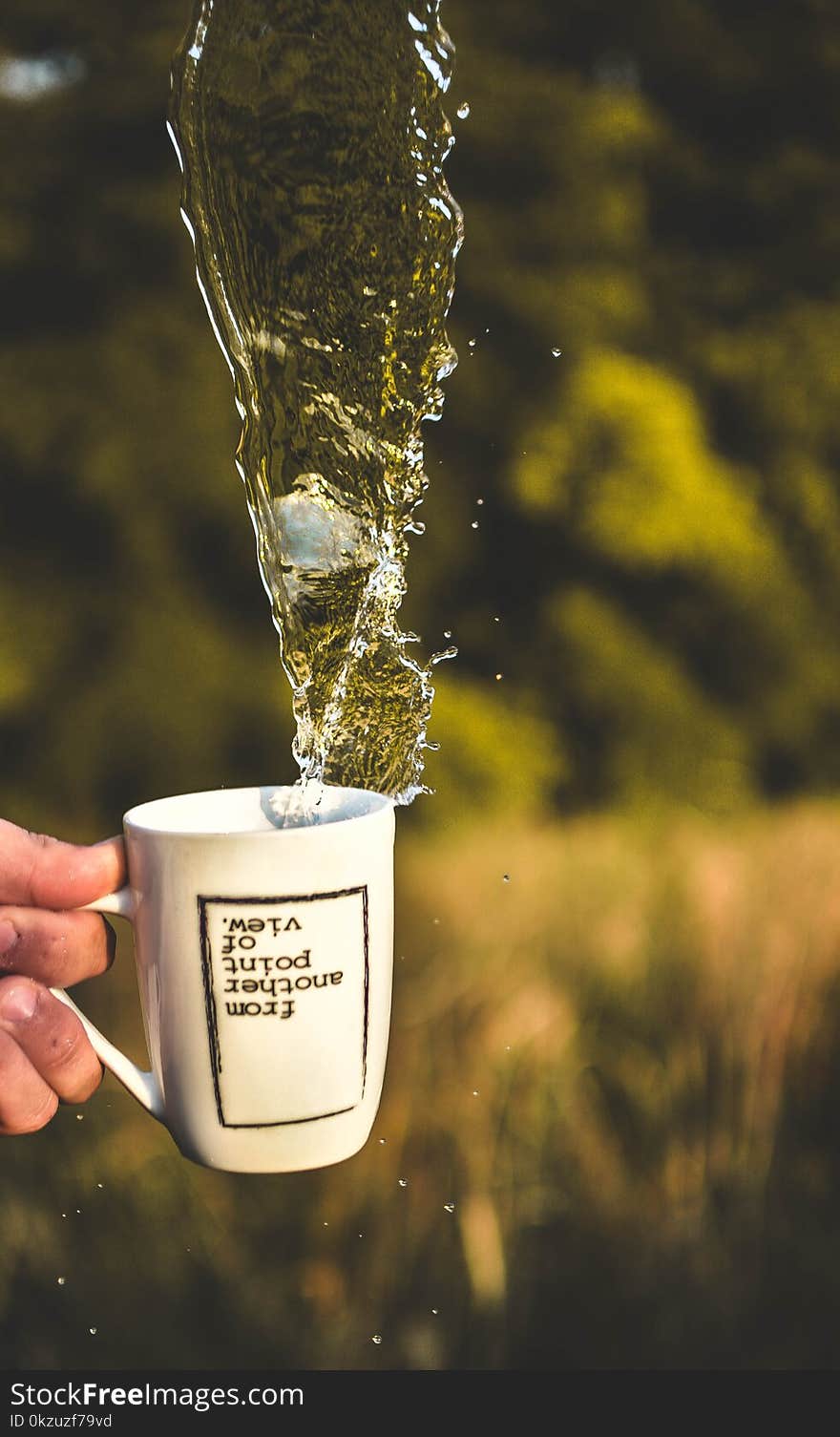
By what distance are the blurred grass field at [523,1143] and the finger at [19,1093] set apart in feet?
1.89

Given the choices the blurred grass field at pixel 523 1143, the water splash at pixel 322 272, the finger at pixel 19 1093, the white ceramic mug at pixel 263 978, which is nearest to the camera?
the white ceramic mug at pixel 263 978

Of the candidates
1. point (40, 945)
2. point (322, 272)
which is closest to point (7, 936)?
point (40, 945)

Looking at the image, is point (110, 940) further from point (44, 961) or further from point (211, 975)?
point (211, 975)

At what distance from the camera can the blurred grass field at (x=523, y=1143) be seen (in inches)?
54.3

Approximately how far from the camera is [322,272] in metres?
1.02

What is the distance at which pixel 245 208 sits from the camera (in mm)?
986

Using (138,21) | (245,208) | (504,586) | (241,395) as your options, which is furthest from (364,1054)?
(138,21)

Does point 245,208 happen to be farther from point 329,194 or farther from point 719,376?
point 719,376

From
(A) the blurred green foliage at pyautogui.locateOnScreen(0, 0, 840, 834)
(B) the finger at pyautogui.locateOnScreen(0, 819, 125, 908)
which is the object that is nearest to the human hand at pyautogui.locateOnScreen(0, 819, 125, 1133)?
(B) the finger at pyautogui.locateOnScreen(0, 819, 125, 908)

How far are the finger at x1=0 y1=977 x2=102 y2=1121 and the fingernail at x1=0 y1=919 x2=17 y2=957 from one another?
0.07 ft

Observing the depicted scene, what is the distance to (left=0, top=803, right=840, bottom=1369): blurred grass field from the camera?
138cm

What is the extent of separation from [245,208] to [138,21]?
1.95ft

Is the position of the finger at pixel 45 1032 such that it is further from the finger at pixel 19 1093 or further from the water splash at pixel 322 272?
the water splash at pixel 322 272

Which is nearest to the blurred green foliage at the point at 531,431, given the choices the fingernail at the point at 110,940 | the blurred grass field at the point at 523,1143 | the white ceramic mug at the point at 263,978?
the blurred grass field at the point at 523,1143
